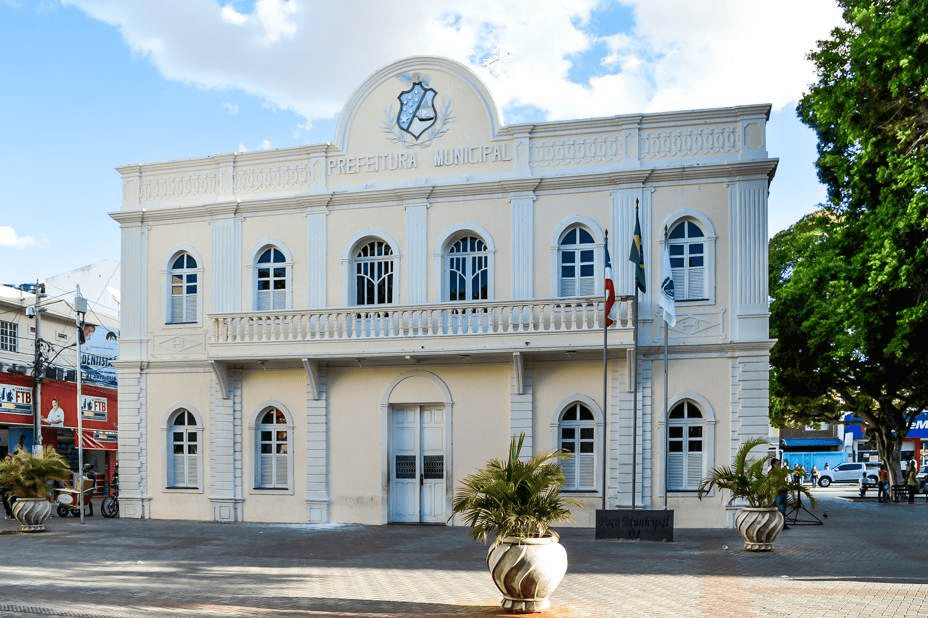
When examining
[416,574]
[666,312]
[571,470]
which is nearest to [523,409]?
[571,470]

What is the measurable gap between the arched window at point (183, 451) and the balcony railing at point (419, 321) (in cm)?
270

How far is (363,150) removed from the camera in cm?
2561

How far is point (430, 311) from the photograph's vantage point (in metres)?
23.7

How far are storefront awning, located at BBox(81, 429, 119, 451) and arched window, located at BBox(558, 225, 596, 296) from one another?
23.4 meters

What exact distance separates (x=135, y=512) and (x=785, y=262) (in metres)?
21.5

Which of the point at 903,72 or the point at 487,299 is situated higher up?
the point at 903,72

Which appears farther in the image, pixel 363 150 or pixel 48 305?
pixel 48 305

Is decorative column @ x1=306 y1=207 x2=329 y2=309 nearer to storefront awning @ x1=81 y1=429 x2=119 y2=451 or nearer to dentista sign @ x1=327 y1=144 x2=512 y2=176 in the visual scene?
dentista sign @ x1=327 y1=144 x2=512 y2=176

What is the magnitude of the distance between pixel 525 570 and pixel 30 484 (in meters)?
14.8

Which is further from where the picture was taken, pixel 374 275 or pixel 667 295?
pixel 374 275

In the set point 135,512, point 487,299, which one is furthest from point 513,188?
point 135,512

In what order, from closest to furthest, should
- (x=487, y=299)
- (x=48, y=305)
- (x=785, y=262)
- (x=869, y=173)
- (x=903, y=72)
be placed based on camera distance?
1. (x=903, y=72)
2. (x=487, y=299)
3. (x=869, y=173)
4. (x=785, y=262)
5. (x=48, y=305)

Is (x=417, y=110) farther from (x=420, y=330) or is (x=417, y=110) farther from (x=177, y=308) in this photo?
(x=177, y=308)

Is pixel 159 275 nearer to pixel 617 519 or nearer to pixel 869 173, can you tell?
pixel 617 519
